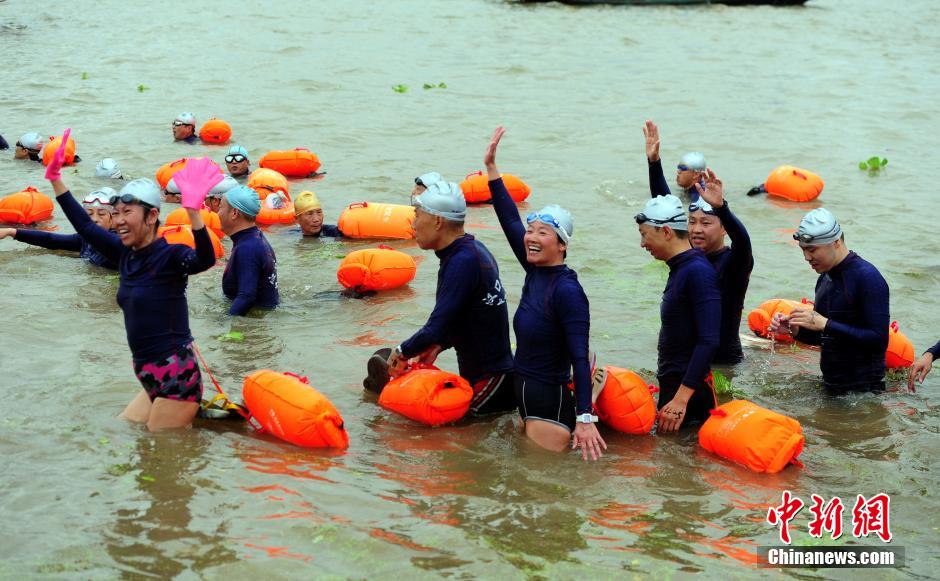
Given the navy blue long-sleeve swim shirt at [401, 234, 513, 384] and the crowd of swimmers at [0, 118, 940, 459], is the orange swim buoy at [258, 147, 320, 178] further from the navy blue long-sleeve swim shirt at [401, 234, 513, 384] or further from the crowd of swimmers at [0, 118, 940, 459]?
the navy blue long-sleeve swim shirt at [401, 234, 513, 384]

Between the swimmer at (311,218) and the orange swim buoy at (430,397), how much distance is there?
5.91 meters

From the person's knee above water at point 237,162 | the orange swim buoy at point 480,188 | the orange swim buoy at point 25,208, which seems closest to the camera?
the orange swim buoy at point 25,208

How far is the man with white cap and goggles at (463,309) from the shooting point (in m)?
7.23

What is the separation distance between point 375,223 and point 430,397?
6.07 m

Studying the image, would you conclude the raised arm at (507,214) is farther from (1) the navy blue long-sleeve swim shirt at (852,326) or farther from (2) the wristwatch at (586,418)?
(1) the navy blue long-sleeve swim shirt at (852,326)

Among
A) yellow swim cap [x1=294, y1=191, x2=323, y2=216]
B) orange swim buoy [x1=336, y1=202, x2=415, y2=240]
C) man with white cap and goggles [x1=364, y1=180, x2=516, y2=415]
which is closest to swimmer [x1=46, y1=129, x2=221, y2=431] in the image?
man with white cap and goggles [x1=364, y1=180, x2=516, y2=415]

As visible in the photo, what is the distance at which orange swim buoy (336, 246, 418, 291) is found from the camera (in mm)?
10836

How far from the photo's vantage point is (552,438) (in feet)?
23.1

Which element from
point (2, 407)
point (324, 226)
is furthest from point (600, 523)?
point (324, 226)

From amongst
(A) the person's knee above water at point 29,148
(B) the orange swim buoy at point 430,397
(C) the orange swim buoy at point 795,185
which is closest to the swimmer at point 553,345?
(B) the orange swim buoy at point 430,397

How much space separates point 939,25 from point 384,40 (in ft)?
72.8

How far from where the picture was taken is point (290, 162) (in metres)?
16.5

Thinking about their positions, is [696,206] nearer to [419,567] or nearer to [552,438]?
[552,438]

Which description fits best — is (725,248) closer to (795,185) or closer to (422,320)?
(422,320)
